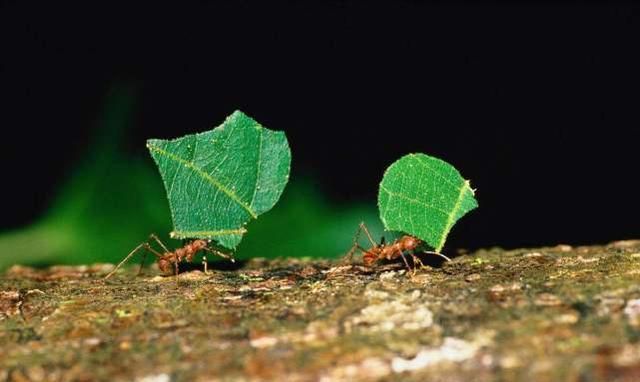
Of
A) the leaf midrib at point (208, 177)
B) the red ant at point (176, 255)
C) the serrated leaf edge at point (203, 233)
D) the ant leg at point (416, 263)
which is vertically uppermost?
the leaf midrib at point (208, 177)

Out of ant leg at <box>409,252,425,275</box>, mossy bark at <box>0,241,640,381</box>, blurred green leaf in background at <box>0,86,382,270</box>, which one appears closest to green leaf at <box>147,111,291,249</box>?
mossy bark at <box>0,241,640,381</box>

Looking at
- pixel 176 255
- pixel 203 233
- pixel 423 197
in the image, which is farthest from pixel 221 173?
pixel 423 197

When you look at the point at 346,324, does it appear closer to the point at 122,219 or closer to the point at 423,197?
the point at 423,197

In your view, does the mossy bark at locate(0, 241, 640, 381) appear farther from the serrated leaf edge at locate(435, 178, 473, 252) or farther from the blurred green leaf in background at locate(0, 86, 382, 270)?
the blurred green leaf in background at locate(0, 86, 382, 270)

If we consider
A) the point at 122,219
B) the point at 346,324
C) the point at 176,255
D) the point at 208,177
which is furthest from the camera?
the point at 122,219

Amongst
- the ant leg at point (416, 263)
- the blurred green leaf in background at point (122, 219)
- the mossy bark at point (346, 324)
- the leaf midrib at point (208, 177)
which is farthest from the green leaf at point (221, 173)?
the blurred green leaf in background at point (122, 219)

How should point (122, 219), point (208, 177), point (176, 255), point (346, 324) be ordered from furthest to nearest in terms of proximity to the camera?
point (122, 219) < point (176, 255) < point (208, 177) < point (346, 324)

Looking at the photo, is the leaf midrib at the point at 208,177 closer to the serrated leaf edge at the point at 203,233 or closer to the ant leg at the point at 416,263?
the serrated leaf edge at the point at 203,233
